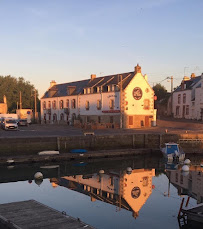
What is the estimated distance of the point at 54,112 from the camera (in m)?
80.0

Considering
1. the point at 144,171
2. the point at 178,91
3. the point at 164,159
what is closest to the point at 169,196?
the point at 144,171

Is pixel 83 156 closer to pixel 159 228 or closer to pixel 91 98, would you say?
pixel 159 228

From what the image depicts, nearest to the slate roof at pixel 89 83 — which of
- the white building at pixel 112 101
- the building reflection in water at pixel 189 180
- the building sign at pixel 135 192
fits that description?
the white building at pixel 112 101

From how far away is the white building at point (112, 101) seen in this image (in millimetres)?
58500

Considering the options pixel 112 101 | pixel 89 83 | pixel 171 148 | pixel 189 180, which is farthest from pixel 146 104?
pixel 189 180

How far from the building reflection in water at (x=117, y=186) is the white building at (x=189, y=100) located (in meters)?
39.2

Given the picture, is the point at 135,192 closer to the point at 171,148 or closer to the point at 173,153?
the point at 173,153

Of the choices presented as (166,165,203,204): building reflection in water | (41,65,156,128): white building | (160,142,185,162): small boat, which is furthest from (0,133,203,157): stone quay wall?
(41,65,156,128): white building

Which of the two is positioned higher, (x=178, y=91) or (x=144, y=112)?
(x=178, y=91)

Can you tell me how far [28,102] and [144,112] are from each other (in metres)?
68.3

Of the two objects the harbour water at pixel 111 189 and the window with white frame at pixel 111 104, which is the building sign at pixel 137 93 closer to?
the window with white frame at pixel 111 104

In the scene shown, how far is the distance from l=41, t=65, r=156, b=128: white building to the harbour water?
22.0 meters

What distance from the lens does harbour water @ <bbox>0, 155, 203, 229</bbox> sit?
746 inches

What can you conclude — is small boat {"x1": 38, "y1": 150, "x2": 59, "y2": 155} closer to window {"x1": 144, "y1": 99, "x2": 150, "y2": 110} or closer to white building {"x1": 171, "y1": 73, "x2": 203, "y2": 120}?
window {"x1": 144, "y1": 99, "x2": 150, "y2": 110}
